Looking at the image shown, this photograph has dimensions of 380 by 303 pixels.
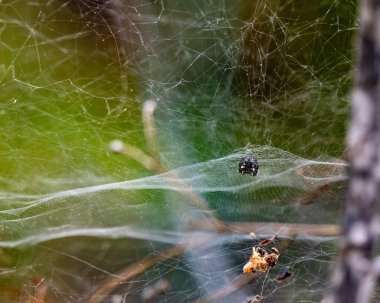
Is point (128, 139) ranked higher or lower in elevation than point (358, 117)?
lower

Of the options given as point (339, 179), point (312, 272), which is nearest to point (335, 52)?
point (339, 179)

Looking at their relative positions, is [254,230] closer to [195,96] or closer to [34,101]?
[195,96]

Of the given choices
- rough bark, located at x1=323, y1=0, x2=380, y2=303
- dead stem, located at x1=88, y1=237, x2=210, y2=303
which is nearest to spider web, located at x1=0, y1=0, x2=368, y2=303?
dead stem, located at x1=88, y1=237, x2=210, y2=303

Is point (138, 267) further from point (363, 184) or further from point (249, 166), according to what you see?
point (363, 184)

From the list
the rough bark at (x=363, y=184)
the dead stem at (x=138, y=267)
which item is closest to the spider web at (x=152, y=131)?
the dead stem at (x=138, y=267)

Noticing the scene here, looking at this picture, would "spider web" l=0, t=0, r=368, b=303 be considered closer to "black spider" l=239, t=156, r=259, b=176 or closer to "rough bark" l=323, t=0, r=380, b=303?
"black spider" l=239, t=156, r=259, b=176
